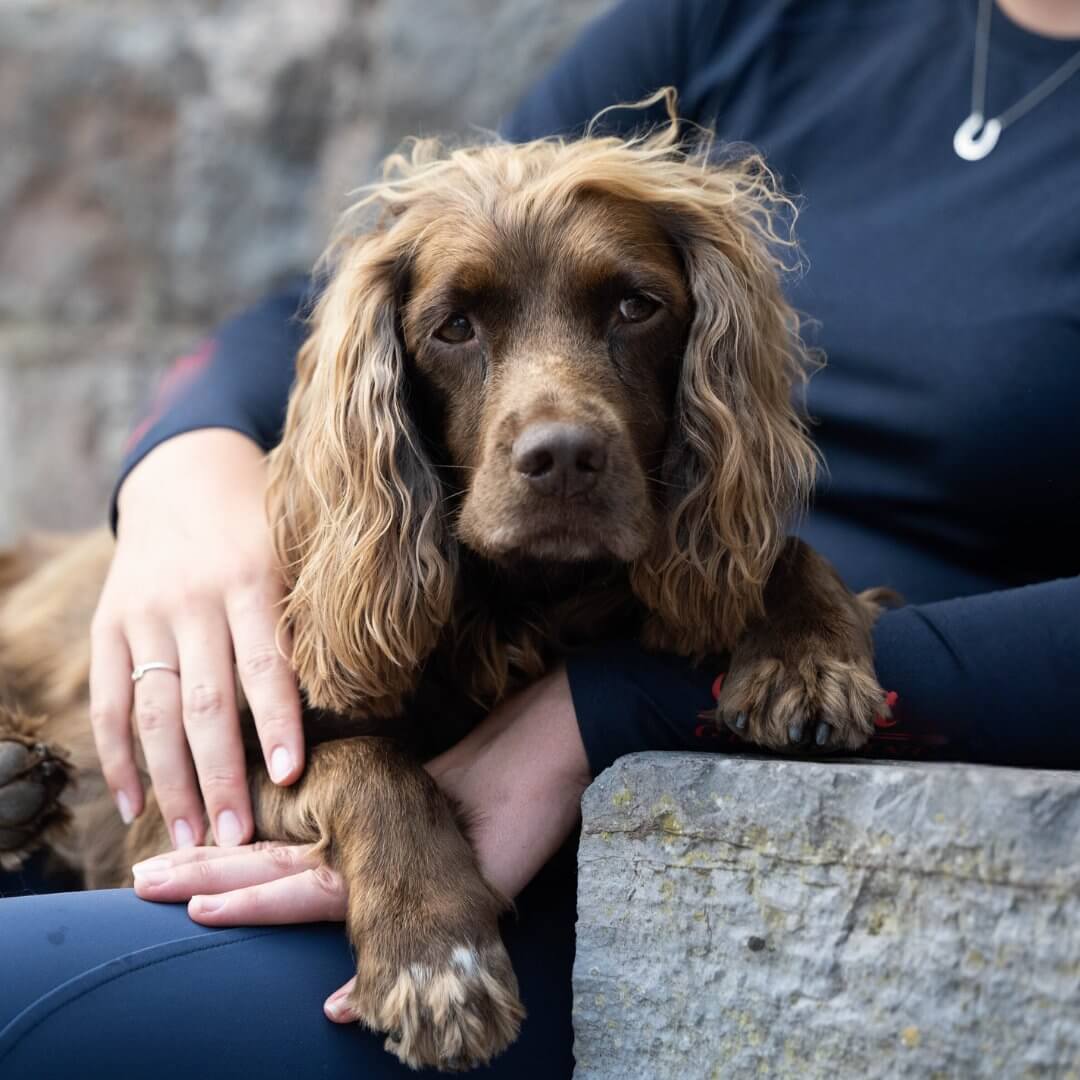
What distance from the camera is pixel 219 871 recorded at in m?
1.84

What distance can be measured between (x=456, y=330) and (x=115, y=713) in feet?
2.65

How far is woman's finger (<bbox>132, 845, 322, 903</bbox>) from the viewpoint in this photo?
1807 millimetres

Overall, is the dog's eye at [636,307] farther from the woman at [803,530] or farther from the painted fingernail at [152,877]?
the painted fingernail at [152,877]

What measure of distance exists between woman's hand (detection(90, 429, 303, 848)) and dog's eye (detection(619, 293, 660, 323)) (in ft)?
2.20

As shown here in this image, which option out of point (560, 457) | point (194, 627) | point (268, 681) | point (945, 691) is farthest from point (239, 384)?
point (945, 691)

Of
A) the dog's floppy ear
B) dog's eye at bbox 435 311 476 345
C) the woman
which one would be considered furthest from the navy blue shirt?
dog's eye at bbox 435 311 476 345

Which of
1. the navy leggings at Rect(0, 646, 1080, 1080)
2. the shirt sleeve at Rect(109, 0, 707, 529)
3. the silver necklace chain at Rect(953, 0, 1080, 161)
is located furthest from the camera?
the shirt sleeve at Rect(109, 0, 707, 529)

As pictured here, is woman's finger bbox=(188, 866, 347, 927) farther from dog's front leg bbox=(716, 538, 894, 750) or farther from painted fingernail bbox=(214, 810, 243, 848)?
Result: dog's front leg bbox=(716, 538, 894, 750)

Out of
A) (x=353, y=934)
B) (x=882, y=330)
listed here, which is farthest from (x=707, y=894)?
(x=882, y=330)

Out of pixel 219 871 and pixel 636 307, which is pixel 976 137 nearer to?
pixel 636 307

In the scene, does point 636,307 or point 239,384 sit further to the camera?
point 239,384

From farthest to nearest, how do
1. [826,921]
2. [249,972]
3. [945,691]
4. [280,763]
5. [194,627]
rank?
[194,627], [280,763], [945,691], [249,972], [826,921]

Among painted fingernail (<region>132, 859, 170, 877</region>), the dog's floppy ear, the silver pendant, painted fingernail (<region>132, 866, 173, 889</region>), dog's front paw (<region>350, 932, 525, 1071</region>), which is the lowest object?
dog's front paw (<region>350, 932, 525, 1071</region>)

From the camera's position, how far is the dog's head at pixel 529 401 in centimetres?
192
